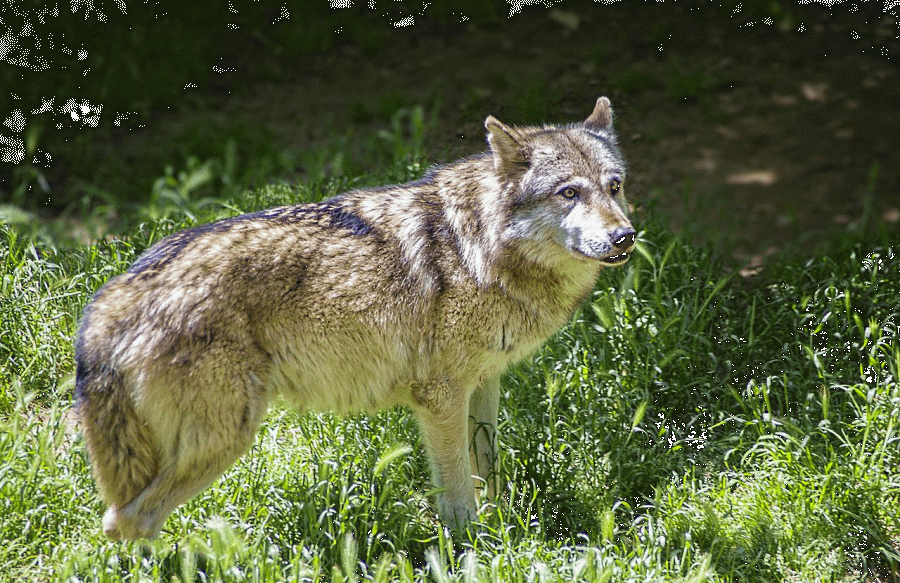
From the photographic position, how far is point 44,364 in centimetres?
493

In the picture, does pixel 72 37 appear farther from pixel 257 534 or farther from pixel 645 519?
pixel 645 519

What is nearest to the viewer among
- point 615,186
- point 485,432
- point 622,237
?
point 622,237

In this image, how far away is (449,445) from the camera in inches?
166

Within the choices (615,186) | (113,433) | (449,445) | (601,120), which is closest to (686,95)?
(601,120)

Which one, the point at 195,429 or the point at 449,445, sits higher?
the point at 195,429

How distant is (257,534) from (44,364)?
69.6 inches

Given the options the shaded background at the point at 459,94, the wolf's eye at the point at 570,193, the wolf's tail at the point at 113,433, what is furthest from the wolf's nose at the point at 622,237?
the shaded background at the point at 459,94

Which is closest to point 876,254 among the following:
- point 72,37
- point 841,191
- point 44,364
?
point 841,191

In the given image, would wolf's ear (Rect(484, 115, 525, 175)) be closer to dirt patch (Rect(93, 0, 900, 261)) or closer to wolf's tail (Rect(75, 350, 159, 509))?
wolf's tail (Rect(75, 350, 159, 509))

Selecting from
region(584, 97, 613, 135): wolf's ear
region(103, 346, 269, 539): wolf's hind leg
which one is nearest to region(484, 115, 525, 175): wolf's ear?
region(584, 97, 613, 135): wolf's ear

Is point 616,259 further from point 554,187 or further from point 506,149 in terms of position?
point 506,149

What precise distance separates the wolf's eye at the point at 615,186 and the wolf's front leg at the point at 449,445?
3.70 ft

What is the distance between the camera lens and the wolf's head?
13.2 ft

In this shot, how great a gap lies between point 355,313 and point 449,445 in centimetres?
74
